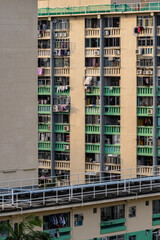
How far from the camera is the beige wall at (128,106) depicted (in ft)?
196

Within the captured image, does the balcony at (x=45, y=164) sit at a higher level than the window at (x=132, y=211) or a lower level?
lower

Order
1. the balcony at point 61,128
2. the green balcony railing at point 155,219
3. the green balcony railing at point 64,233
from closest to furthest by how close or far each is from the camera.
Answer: the green balcony railing at point 64,233 < the green balcony railing at point 155,219 < the balcony at point 61,128

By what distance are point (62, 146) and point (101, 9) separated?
799cm

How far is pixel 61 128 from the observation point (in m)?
62.1

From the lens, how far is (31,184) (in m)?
42.2

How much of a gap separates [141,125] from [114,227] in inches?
880

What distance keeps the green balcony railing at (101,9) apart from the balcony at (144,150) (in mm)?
7333

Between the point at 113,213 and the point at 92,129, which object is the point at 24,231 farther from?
the point at 92,129

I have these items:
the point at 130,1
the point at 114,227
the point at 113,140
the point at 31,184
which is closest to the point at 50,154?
the point at 113,140

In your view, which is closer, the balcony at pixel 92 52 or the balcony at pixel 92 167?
the balcony at pixel 92 52

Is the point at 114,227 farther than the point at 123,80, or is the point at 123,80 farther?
the point at 123,80

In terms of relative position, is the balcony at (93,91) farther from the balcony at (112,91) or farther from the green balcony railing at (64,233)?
the green balcony railing at (64,233)

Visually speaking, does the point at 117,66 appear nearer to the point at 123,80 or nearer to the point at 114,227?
the point at 123,80

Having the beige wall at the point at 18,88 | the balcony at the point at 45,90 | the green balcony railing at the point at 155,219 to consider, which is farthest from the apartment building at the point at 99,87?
the green balcony railing at the point at 155,219
